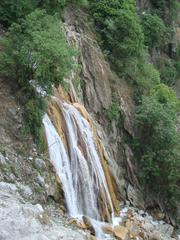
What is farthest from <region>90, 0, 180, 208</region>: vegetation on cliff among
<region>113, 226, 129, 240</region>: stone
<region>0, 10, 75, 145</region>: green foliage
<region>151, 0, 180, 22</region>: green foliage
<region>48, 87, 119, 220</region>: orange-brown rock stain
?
<region>0, 10, 75, 145</region>: green foliage

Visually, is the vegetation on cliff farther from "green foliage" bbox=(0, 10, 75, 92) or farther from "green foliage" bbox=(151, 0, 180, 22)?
"green foliage" bbox=(0, 10, 75, 92)

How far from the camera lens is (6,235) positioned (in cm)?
996

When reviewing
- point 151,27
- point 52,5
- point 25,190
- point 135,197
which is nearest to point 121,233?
point 25,190

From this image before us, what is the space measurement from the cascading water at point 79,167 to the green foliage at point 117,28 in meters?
5.94

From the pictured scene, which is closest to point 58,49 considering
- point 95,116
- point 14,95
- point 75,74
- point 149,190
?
point 14,95

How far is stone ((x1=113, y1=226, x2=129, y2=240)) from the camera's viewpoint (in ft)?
47.5

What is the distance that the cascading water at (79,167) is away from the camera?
581 inches

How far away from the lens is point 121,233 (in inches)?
579

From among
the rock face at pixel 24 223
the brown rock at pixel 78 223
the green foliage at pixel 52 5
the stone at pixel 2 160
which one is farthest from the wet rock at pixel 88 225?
the green foliage at pixel 52 5

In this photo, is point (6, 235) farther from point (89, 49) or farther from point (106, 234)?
point (89, 49)

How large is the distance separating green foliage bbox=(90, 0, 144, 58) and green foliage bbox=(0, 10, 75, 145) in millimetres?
6733

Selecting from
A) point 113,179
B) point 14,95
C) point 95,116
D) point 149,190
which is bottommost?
point 149,190

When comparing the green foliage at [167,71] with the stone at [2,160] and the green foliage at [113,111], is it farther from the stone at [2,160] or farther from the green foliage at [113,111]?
the stone at [2,160]

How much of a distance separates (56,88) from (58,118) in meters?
1.47
